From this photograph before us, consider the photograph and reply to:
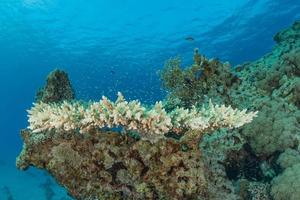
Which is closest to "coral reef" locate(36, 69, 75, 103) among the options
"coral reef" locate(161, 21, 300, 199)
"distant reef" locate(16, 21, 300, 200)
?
"distant reef" locate(16, 21, 300, 200)

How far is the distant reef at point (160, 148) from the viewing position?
17.3ft

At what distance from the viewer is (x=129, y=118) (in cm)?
510

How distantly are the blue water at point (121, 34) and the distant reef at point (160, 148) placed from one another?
20.6 meters

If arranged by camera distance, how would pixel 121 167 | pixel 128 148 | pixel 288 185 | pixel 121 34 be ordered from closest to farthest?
pixel 128 148 → pixel 121 167 → pixel 288 185 → pixel 121 34

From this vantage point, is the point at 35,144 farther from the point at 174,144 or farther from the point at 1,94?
the point at 1,94

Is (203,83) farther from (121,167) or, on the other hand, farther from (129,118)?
(129,118)

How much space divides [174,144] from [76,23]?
1500 inches

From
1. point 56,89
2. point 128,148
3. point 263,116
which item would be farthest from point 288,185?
point 56,89

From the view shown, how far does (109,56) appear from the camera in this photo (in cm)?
4900

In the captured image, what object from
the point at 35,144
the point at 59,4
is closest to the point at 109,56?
the point at 59,4

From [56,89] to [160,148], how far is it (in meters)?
3.39

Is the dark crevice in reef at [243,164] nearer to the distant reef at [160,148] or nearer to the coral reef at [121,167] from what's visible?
the distant reef at [160,148]

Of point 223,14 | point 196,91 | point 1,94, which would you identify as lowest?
point 196,91

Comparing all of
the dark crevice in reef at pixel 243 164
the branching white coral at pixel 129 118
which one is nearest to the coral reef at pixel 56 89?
the branching white coral at pixel 129 118
